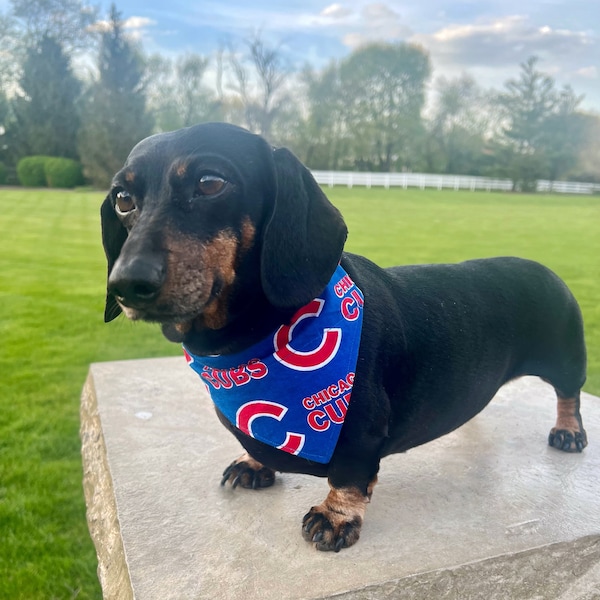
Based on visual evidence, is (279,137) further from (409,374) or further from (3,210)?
(409,374)

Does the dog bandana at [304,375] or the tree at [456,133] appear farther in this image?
the tree at [456,133]

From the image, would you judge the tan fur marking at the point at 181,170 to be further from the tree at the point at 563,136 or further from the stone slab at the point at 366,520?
the tree at the point at 563,136

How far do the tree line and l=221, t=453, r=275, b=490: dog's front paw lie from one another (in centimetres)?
3077

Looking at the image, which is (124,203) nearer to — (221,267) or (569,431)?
(221,267)

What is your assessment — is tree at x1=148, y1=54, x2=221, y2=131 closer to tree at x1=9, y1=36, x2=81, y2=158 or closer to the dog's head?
tree at x1=9, y1=36, x2=81, y2=158

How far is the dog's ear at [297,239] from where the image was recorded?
7.29 feet

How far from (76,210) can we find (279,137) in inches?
976

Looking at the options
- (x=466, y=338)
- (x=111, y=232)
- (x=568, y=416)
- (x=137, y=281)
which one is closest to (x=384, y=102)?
(x=568, y=416)

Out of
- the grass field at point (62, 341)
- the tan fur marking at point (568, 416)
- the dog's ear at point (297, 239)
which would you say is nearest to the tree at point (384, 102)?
the grass field at point (62, 341)

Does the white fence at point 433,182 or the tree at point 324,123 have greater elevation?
the tree at point 324,123

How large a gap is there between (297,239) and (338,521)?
122cm

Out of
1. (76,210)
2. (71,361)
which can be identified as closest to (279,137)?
(76,210)

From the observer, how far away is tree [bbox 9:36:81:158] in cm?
4091

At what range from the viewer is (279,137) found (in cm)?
4475
